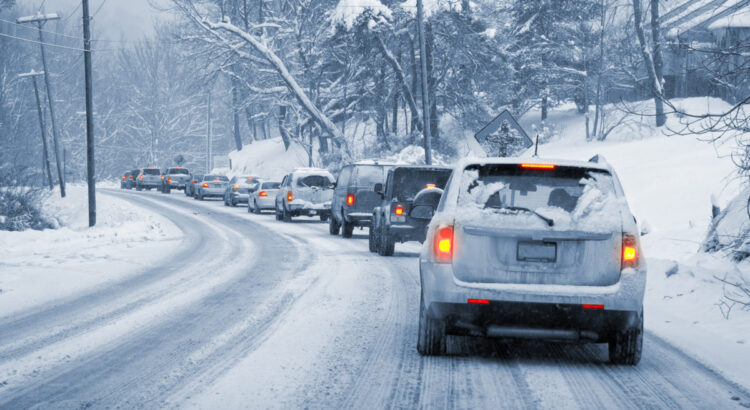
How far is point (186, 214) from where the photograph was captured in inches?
1394

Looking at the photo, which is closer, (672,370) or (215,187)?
(672,370)

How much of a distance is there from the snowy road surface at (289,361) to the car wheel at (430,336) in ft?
0.33

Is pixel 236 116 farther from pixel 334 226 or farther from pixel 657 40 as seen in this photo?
pixel 334 226

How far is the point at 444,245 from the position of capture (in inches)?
273

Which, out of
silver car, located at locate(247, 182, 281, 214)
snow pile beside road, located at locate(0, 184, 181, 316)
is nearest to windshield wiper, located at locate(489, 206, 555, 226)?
snow pile beside road, located at locate(0, 184, 181, 316)

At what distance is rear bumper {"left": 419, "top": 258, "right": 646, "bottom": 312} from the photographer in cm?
667

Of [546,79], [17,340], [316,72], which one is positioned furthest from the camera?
[546,79]

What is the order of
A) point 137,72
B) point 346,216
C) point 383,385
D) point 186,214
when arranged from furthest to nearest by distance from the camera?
point 137,72
point 186,214
point 346,216
point 383,385

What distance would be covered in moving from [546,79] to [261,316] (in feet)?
153

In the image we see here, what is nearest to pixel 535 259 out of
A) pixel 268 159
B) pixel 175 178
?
pixel 175 178

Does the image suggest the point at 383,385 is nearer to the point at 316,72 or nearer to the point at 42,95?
the point at 316,72

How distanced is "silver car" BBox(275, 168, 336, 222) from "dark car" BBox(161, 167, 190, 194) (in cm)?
3487

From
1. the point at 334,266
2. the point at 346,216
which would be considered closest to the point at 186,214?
the point at 346,216

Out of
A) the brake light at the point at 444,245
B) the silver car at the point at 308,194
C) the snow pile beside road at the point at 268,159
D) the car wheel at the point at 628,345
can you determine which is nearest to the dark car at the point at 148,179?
the snow pile beside road at the point at 268,159
